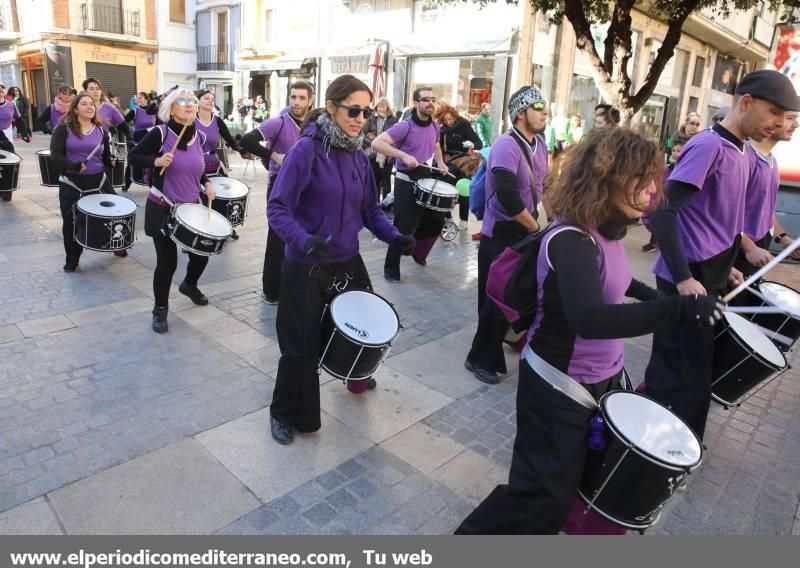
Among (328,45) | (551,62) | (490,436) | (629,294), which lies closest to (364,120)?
(629,294)

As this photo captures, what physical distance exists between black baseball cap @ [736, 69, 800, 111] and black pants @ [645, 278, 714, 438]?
3.59 ft

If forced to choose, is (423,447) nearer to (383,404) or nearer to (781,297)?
(383,404)

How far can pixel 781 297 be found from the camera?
3.14 metres

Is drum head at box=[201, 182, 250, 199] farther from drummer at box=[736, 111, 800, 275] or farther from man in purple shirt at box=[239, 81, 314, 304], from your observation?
drummer at box=[736, 111, 800, 275]

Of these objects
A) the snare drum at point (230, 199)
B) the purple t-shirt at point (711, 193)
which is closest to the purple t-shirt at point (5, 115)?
the snare drum at point (230, 199)

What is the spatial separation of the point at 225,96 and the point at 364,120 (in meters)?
28.5

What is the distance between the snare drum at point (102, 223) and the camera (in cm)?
548

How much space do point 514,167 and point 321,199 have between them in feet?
4.76

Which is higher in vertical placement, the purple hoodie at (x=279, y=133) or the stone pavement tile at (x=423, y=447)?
the purple hoodie at (x=279, y=133)

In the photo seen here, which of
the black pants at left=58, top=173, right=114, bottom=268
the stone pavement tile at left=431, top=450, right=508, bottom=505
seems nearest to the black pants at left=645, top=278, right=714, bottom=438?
the stone pavement tile at left=431, top=450, right=508, bottom=505

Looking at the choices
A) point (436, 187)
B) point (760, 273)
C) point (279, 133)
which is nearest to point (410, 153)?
point (436, 187)

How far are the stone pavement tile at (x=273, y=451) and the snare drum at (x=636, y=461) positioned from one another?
1.45m

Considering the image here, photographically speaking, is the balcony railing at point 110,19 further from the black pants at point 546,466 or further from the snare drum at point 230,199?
the black pants at point 546,466

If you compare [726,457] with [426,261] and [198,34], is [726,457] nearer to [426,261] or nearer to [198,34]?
[426,261]
